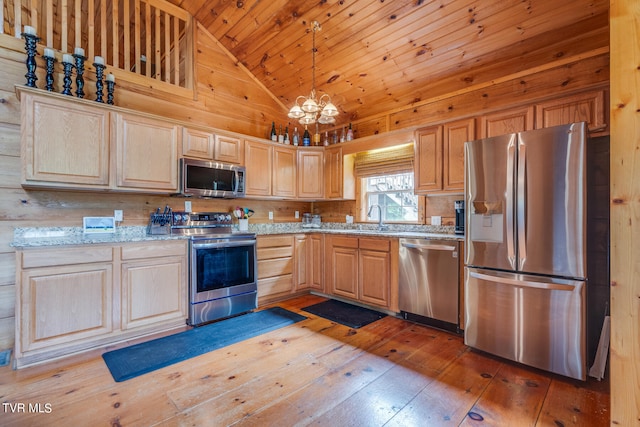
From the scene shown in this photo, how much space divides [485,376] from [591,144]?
2081mm

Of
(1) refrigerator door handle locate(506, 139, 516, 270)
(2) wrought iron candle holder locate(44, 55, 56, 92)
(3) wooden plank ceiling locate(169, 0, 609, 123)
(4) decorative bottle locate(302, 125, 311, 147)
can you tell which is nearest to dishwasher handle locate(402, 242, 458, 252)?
(1) refrigerator door handle locate(506, 139, 516, 270)

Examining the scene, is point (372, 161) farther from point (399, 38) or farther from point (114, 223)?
point (114, 223)

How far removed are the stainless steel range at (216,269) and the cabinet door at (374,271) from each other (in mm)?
1290

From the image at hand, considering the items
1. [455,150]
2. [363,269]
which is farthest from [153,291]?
[455,150]

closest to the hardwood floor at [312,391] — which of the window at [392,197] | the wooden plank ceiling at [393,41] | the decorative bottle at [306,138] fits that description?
the window at [392,197]

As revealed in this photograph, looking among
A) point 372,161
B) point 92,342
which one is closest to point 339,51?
point 372,161

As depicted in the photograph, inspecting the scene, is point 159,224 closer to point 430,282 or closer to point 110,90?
point 110,90

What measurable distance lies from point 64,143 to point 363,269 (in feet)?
10.5

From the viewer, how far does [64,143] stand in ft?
8.43

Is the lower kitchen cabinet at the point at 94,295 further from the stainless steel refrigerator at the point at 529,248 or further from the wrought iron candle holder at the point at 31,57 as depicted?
the stainless steel refrigerator at the point at 529,248

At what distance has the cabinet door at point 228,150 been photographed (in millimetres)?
3611

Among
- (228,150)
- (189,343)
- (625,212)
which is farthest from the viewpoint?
(228,150)

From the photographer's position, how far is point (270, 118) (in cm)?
464

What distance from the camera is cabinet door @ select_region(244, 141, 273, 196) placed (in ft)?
12.8
